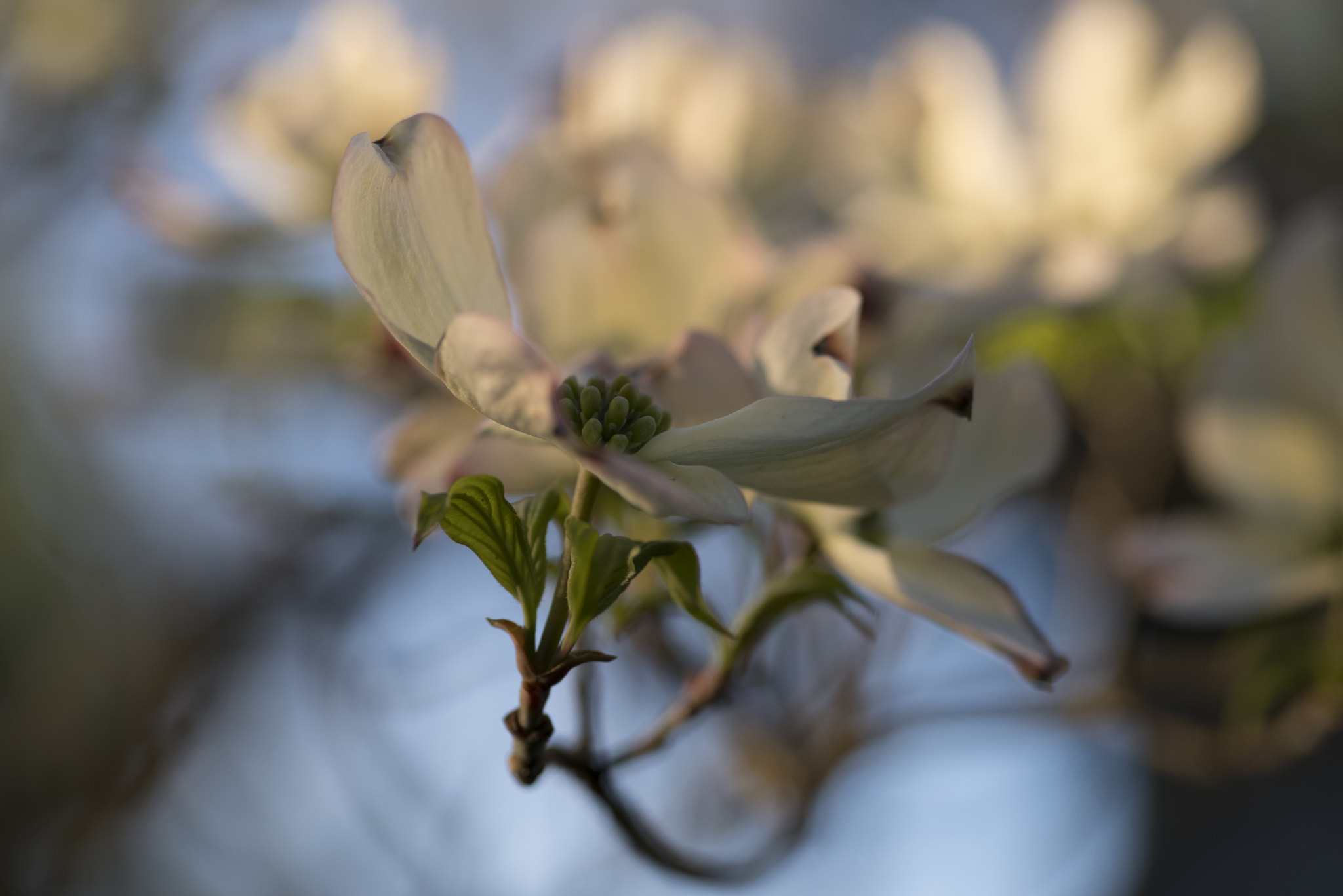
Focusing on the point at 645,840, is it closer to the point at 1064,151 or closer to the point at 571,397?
the point at 571,397

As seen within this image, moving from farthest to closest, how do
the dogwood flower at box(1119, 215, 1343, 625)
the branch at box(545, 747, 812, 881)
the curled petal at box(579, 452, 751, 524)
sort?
1. the dogwood flower at box(1119, 215, 1343, 625)
2. the branch at box(545, 747, 812, 881)
3. the curled petal at box(579, 452, 751, 524)

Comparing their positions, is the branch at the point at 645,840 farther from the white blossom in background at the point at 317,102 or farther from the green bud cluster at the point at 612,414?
the white blossom in background at the point at 317,102

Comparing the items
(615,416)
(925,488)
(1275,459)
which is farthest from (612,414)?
(1275,459)

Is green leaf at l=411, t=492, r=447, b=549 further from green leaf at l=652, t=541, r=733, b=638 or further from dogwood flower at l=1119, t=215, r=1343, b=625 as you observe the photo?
dogwood flower at l=1119, t=215, r=1343, b=625

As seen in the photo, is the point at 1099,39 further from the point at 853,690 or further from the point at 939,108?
the point at 853,690

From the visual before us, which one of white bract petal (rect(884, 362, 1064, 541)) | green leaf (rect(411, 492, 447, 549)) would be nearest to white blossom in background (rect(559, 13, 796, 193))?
white bract petal (rect(884, 362, 1064, 541))

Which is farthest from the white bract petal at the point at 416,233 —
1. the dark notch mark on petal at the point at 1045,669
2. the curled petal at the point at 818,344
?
the dark notch mark on petal at the point at 1045,669
